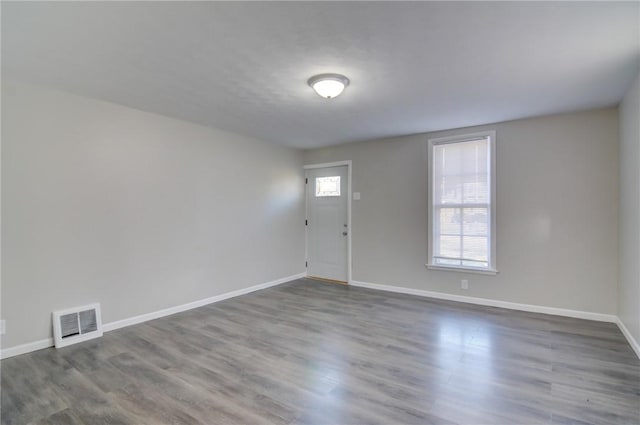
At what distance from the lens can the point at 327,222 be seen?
6.05 metres

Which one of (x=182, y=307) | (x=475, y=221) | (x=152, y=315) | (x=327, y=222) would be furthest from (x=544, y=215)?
(x=152, y=315)

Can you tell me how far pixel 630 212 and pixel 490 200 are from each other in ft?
4.67

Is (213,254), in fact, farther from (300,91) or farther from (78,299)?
(300,91)

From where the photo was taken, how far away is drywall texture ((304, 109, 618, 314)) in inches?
148

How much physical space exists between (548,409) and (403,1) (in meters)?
2.69

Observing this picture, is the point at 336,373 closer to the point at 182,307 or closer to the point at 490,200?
the point at 182,307

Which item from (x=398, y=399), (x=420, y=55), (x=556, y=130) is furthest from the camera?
(x=556, y=130)

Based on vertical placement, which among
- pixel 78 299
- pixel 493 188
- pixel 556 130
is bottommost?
pixel 78 299

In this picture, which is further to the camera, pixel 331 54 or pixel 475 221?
pixel 475 221

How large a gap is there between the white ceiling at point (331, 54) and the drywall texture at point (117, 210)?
A: 367 millimetres

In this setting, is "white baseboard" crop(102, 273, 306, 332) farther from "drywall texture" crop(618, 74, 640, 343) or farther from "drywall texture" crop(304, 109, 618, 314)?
"drywall texture" crop(618, 74, 640, 343)

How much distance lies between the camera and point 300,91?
3203 millimetres

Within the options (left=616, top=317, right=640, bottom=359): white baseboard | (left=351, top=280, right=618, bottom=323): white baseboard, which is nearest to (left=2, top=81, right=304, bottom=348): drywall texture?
(left=351, top=280, right=618, bottom=323): white baseboard

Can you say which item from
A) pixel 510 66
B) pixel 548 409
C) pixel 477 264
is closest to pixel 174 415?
pixel 548 409
